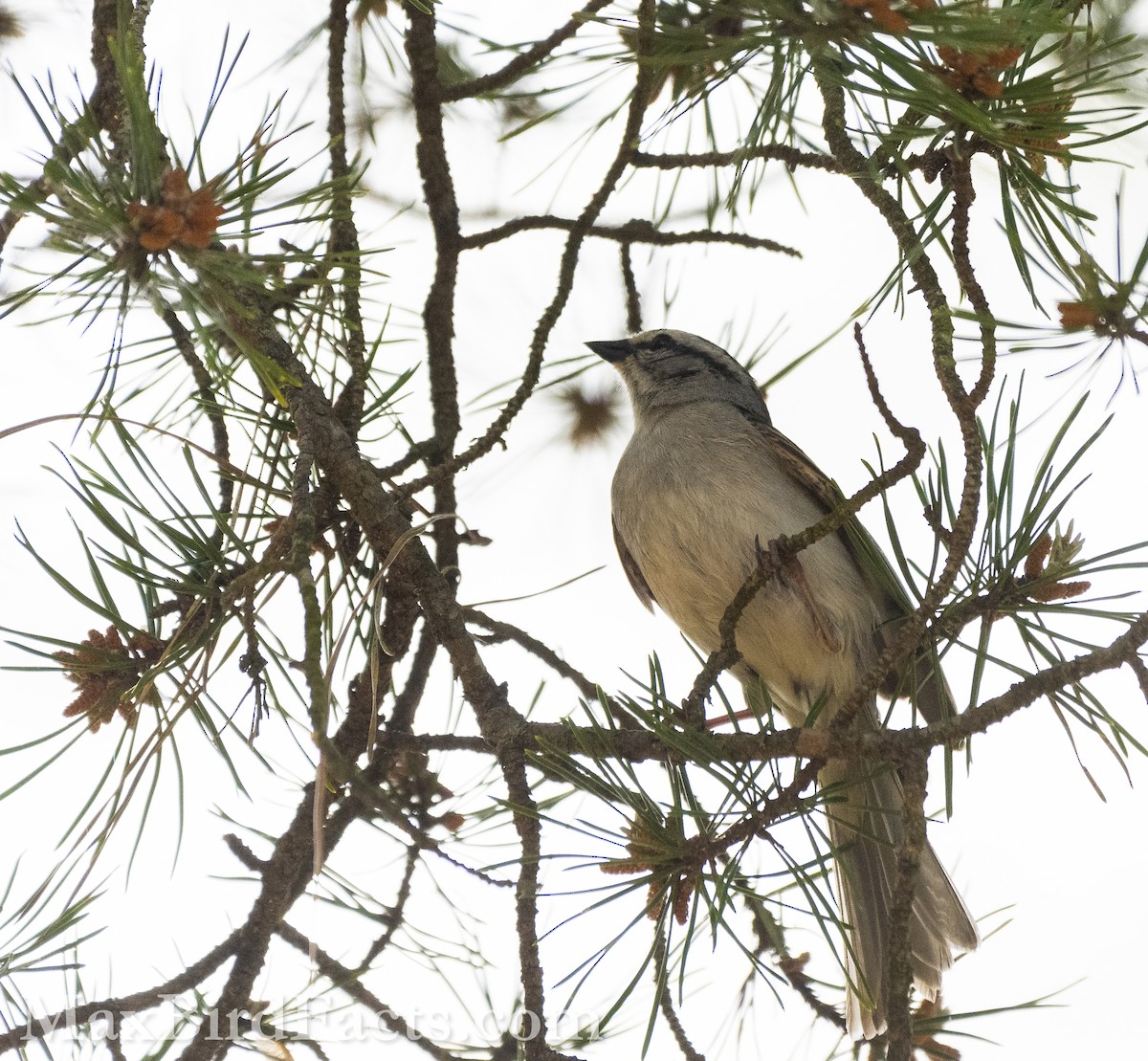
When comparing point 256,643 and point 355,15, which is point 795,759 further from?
point 355,15

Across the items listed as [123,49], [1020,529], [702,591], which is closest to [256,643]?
[123,49]

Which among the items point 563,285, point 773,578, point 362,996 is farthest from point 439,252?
point 362,996

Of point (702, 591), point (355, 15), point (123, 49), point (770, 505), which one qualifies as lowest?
point (123, 49)

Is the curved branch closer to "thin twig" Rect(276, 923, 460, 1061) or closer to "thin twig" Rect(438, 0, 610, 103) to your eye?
"thin twig" Rect(276, 923, 460, 1061)

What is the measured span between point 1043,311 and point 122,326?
5.47 feet

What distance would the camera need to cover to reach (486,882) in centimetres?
266

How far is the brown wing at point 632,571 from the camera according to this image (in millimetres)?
4125

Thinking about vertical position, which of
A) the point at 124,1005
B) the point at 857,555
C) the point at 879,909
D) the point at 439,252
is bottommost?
the point at 124,1005

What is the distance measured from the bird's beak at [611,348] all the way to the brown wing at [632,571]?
71 cm

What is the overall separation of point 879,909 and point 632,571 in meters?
1.35

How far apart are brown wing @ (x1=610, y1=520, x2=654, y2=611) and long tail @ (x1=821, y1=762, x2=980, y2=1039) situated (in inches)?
34.0

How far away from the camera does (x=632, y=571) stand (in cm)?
417

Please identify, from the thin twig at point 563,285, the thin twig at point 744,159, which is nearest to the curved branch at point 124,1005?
the thin twig at point 563,285

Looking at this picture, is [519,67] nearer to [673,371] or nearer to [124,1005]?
[673,371]
